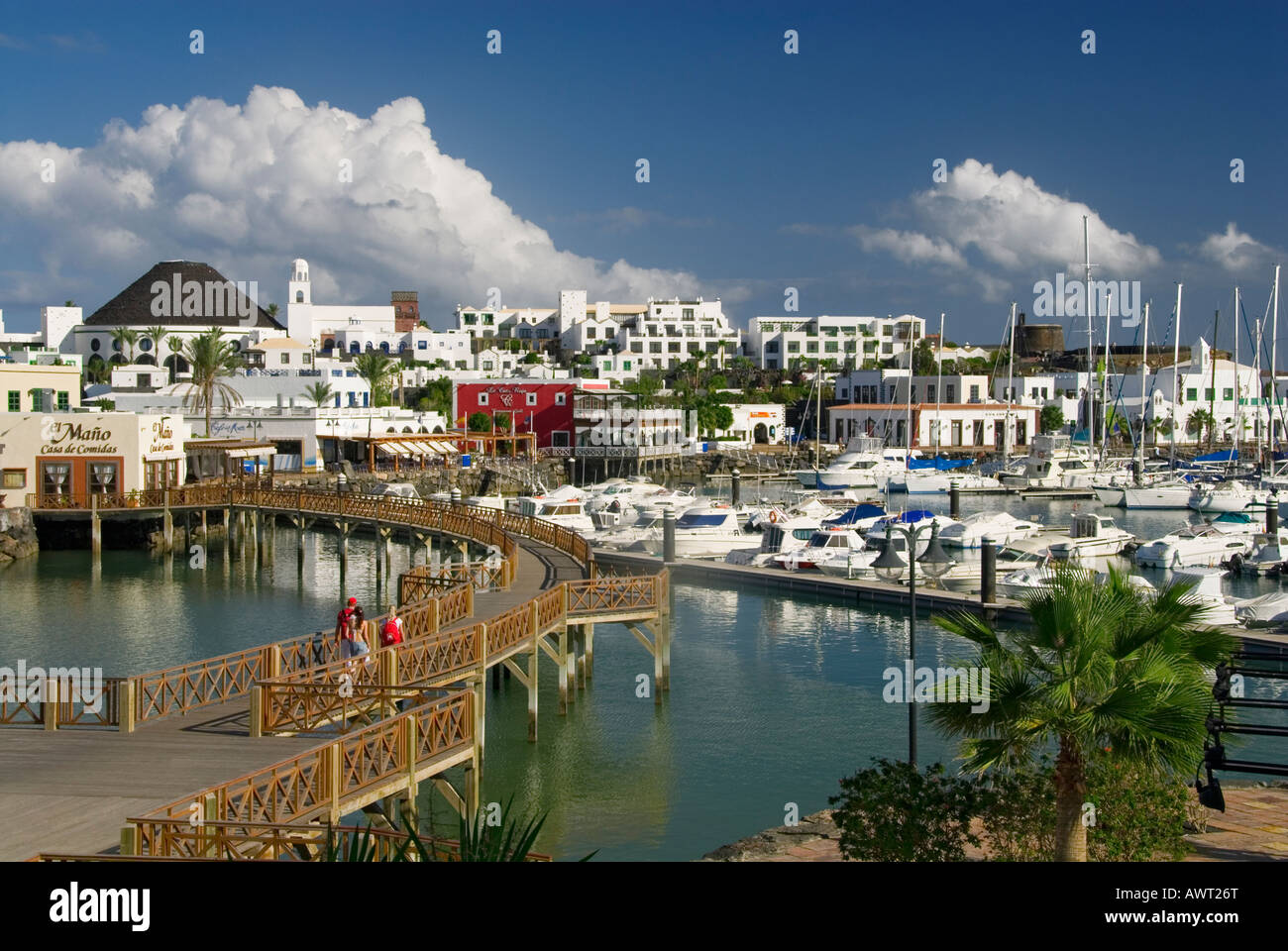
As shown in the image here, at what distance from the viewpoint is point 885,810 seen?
1368 cm

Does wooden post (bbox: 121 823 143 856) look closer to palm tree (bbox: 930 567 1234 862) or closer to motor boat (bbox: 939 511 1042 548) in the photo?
palm tree (bbox: 930 567 1234 862)

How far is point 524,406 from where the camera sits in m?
110

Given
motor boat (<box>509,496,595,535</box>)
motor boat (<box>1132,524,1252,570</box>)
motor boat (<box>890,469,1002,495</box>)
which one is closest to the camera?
motor boat (<box>1132,524,1252,570</box>)

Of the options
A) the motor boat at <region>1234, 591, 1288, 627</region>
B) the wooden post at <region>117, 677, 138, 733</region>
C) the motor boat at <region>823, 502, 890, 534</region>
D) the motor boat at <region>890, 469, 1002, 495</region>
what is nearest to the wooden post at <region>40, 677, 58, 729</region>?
the wooden post at <region>117, 677, 138, 733</region>

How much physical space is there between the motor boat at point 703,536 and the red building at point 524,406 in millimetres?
52173

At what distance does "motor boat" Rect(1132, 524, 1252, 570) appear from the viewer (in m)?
54.3

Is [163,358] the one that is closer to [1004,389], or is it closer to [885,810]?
[1004,389]

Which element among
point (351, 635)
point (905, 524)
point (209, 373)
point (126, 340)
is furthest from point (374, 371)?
point (351, 635)

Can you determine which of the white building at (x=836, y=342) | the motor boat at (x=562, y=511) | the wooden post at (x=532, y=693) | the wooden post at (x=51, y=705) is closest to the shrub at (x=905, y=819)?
the wooden post at (x=51, y=705)

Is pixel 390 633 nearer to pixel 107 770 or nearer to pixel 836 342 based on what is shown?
pixel 107 770

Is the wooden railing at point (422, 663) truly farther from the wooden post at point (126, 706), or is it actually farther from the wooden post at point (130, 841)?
the wooden post at point (130, 841)

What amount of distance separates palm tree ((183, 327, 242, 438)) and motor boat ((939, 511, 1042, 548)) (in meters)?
47.2

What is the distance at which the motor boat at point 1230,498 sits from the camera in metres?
75.0
